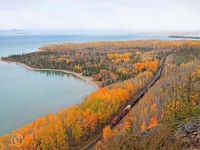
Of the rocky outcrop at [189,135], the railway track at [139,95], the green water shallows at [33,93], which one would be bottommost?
the green water shallows at [33,93]

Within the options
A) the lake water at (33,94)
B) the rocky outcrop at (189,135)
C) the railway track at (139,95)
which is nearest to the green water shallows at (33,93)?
the lake water at (33,94)

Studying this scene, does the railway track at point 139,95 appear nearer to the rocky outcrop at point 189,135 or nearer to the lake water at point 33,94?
the lake water at point 33,94

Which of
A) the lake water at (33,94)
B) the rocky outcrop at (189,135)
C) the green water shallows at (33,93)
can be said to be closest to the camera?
the rocky outcrop at (189,135)

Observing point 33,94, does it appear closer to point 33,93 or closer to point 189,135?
point 33,93

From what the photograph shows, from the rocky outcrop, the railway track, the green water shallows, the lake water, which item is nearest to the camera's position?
the rocky outcrop

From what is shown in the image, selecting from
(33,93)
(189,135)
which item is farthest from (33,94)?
(189,135)

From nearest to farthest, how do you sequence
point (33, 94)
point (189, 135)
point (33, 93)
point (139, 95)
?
1. point (189, 135)
2. point (139, 95)
3. point (33, 94)
4. point (33, 93)

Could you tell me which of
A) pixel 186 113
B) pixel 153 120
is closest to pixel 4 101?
pixel 153 120

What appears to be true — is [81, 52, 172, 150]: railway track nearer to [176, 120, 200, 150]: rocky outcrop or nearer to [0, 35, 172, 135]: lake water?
[0, 35, 172, 135]: lake water

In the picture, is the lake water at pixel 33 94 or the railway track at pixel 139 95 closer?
the railway track at pixel 139 95

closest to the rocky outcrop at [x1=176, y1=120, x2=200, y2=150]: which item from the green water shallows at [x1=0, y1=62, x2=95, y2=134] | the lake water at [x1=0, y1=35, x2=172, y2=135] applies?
the lake water at [x1=0, y1=35, x2=172, y2=135]

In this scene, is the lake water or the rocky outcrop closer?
the rocky outcrop

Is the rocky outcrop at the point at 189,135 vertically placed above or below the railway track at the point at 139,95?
above
